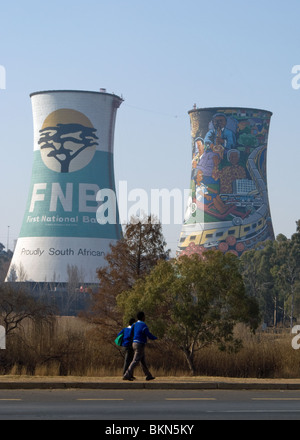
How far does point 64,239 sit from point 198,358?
138 feet

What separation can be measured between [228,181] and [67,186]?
11615 millimetres

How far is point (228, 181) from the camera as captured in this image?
2489 inches

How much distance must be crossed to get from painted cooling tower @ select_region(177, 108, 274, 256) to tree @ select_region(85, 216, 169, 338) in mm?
40595

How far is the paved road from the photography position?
8.55 meters

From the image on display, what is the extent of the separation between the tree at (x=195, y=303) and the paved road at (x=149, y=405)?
598cm

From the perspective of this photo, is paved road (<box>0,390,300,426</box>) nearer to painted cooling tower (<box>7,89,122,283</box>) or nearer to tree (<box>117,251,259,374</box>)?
tree (<box>117,251,259,374</box>)

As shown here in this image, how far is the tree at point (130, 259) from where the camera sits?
71.7 feet

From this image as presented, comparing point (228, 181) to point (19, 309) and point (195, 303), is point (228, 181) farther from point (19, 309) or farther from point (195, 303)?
point (195, 303)

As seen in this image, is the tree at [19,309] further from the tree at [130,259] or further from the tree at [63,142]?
the tree at [63,142]

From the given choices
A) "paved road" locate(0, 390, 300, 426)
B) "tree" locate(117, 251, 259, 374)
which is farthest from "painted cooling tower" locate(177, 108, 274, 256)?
"paved road" locate(0, 390, 300, 426)

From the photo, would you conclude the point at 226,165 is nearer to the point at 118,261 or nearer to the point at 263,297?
the point at 263,297

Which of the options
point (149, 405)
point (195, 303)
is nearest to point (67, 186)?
point (195, 303)
